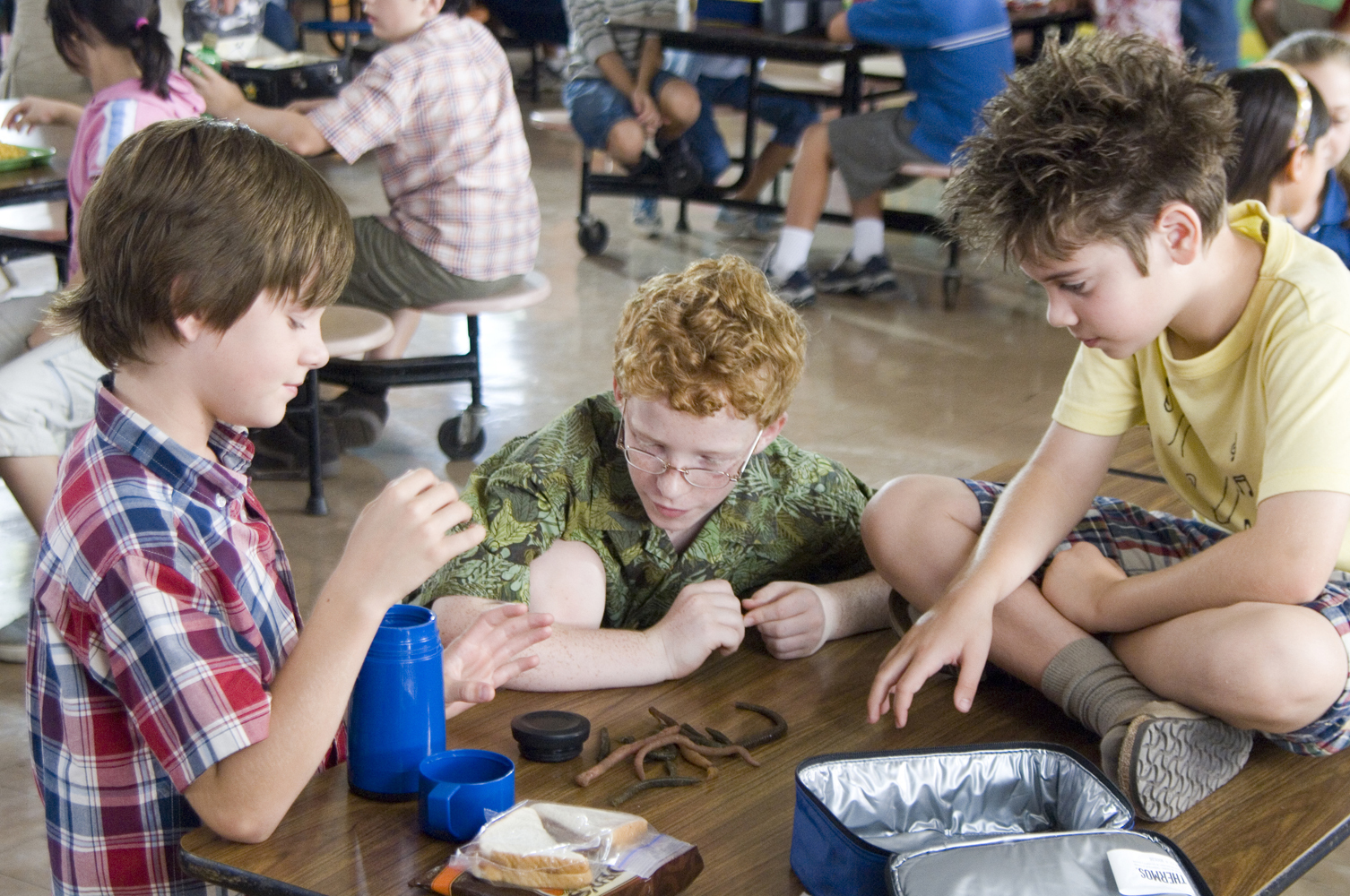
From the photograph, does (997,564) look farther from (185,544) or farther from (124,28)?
(124,28)

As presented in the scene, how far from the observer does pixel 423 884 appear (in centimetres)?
113

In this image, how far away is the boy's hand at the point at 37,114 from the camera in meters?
3.25

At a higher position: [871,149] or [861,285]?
[871,149]

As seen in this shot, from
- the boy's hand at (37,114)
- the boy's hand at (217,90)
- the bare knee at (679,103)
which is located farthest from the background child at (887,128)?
the boy's hand at (37,114)

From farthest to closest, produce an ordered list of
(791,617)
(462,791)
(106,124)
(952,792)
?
(106,124) → (791,617) → (952,792) → (462,791)

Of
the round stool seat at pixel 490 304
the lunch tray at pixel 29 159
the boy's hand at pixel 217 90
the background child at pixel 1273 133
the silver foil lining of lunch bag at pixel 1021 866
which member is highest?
the background child at pixel 1273 133

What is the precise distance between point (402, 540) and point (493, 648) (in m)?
0.28

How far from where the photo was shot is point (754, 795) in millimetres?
1331

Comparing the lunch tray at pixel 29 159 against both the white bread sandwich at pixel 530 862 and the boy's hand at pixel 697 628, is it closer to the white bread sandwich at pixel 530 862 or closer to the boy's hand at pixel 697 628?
the boy's hand at pixel 697 628

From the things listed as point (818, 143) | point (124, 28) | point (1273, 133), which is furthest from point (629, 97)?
point (1273, 133)

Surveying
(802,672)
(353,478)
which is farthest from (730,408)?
(353,478)

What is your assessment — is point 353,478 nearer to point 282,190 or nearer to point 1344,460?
point 282,190

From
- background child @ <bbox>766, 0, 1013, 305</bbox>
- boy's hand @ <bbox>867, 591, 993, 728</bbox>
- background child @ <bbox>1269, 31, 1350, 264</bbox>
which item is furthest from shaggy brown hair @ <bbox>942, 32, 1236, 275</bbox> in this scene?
background child @ <bbox>766, 0, 1013, 305</bbox>

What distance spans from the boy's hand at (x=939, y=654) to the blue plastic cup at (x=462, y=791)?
41 cm
